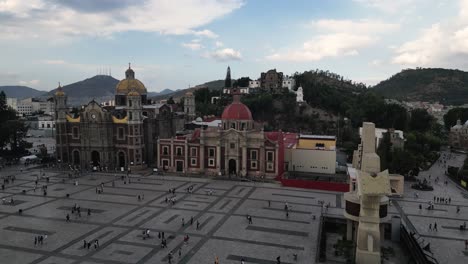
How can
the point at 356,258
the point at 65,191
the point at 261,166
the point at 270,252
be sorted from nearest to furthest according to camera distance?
1. the point at 356,258
2. the point at 270,252
3. the point at 65,191
4. the point at 261,166

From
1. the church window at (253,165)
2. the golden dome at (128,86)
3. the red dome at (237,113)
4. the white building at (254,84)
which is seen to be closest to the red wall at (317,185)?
the church window at (253,165)

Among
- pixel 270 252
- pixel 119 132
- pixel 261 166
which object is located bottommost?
pixel 270 252

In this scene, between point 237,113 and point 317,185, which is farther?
point 237,113

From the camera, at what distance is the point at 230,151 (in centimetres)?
5997

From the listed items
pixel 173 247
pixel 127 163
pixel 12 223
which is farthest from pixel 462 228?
pixel 127 163

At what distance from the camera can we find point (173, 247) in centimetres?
3195

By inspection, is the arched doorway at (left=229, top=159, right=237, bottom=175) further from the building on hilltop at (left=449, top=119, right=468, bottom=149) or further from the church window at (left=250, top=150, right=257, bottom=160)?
the building on hilltop at (left=449, top=119, right=468, bottom=149)

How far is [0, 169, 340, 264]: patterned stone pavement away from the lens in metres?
30.4

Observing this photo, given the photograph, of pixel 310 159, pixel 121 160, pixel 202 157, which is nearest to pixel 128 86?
pixel 121 160

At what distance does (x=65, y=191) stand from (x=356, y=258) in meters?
38.8

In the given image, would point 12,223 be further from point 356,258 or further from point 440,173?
point 440,173

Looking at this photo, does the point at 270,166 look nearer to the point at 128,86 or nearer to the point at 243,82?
the point at 128,86

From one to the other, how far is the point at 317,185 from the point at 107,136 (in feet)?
122

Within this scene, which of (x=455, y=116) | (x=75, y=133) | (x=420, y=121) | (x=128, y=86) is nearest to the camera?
(x=75, y=133)
